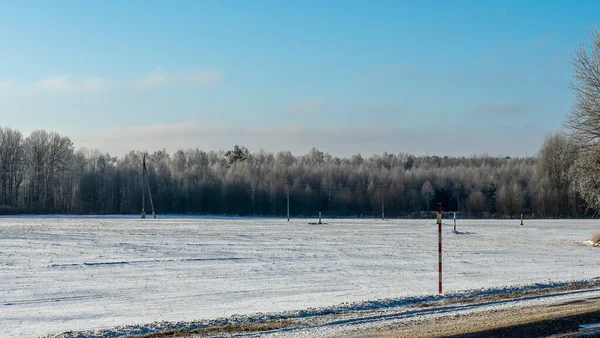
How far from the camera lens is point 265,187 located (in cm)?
11925

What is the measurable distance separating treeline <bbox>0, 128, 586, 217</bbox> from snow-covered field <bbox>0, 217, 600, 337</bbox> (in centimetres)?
6741

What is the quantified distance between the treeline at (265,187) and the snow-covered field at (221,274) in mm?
67411

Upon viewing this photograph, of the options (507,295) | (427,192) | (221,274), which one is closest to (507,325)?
(507,295)

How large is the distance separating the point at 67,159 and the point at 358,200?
51.5m

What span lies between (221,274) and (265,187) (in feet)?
328

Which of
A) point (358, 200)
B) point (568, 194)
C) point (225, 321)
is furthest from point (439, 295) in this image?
point (358, 200)

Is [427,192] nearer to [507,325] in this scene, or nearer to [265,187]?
[265,187]

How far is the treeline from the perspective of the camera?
331ft

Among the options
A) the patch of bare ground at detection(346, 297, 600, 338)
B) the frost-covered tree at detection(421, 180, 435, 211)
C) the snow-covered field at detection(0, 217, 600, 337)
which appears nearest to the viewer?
the patch of bare ground at detection(346, 297, 600, 338)

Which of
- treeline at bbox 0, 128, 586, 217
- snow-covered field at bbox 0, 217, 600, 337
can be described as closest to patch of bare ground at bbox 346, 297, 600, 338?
snow-covered field at bbox 0, 217, 600, 337

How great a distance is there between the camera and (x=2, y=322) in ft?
38.5

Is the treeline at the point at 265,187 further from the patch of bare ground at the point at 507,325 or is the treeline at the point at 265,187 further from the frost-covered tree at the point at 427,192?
the patch of bare ground at the point at 507,325

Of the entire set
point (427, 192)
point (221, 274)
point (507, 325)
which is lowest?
point (221, 274)

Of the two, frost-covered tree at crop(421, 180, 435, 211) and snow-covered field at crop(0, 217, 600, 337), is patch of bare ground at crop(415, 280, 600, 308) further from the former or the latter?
frost-covered tree at crop(421, 180, 435, 211)
